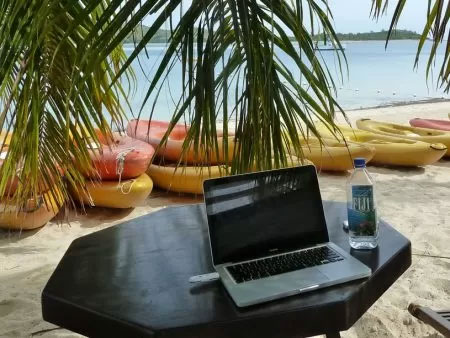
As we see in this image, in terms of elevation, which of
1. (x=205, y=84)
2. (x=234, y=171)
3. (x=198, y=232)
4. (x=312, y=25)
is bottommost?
(x=198, y=232)

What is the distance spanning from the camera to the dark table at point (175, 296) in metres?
0.98

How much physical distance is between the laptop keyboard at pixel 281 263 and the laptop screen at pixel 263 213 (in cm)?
3

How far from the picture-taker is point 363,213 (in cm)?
129

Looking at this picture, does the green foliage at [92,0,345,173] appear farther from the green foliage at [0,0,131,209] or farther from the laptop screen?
the green foliage at [0,0,131,209]

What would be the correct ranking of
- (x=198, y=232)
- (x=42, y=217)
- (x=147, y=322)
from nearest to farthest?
1. (x=147, y=322)
2. (x=198, y=232)
3. (x=42, y=217)

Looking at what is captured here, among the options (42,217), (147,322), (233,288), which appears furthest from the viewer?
(42,217)

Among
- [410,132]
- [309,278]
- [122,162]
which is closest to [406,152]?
[410,132]

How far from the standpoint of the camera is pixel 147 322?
3.19ft

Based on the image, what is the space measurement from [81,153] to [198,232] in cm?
60

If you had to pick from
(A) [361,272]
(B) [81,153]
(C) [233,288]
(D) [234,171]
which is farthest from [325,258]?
(B) [81,153]

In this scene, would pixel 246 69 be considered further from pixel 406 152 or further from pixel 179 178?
pixel 406 152

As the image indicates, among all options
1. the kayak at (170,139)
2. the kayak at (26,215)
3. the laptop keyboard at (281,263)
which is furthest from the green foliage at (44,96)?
the kayak at (170,139)

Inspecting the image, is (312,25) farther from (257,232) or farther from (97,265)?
(97,265)

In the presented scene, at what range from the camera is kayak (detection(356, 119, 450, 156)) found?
17.6 feet
